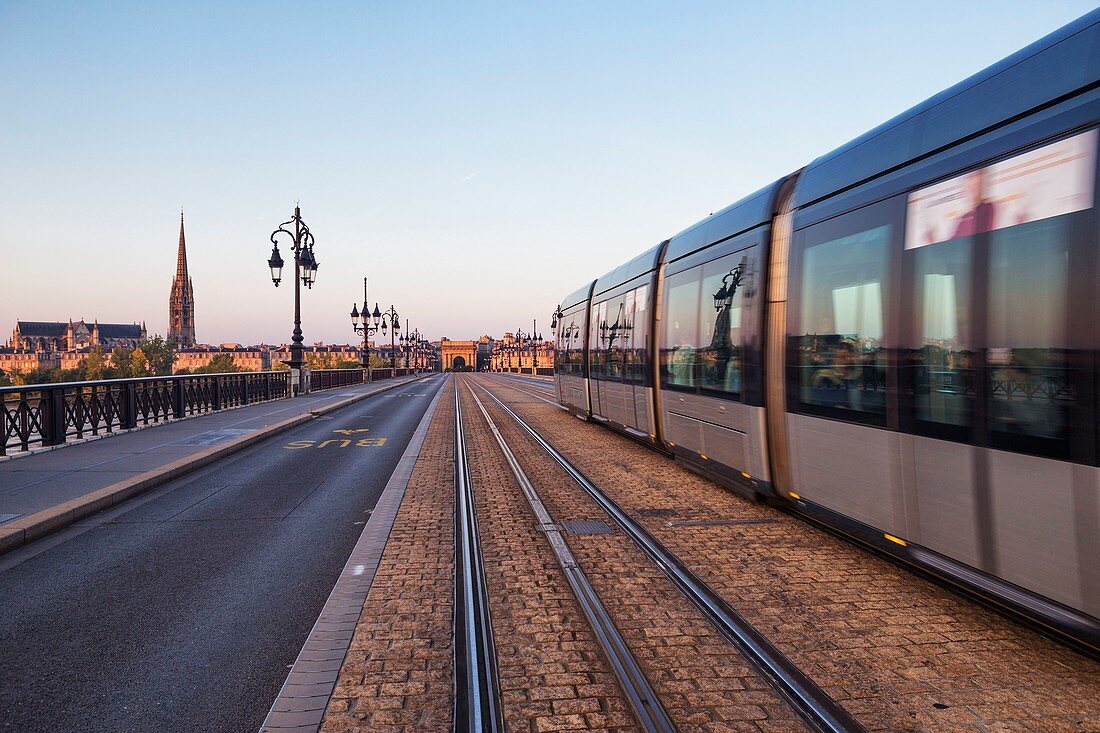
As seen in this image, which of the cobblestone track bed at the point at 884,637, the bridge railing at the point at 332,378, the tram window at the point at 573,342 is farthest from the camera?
the bridge railing at the point at 332,378

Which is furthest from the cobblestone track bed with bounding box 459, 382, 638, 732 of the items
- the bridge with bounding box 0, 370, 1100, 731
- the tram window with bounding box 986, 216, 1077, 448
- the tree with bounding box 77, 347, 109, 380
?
the tree with bounding box 77, 347, 109, 380

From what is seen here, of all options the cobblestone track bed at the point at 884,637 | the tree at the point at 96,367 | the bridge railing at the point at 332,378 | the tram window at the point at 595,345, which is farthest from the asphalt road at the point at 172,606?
the tree at the point at 96,367

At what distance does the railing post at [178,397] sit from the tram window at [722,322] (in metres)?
16.1

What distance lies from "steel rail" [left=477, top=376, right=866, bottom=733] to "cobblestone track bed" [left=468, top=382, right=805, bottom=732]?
2.5 inches

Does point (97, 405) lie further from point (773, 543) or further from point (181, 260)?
point (181, 260)

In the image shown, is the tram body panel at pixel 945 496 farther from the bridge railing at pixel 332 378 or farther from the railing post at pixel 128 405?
the bridge railing at pixel 332 378

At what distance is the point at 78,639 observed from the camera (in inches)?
167

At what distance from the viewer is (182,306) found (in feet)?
552

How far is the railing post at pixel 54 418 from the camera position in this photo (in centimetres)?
1272

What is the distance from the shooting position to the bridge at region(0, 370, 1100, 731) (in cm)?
329

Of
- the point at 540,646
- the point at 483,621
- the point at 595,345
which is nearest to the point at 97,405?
the point at 595,345

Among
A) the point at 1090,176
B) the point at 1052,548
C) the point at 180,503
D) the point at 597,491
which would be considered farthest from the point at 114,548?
the point at 1090,176

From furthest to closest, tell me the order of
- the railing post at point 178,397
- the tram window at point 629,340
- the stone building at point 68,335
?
the stone building at point 68,335
the railing post at point 178,397
the tram window at point 629,340

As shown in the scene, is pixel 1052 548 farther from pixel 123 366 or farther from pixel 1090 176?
pixel 123 366
